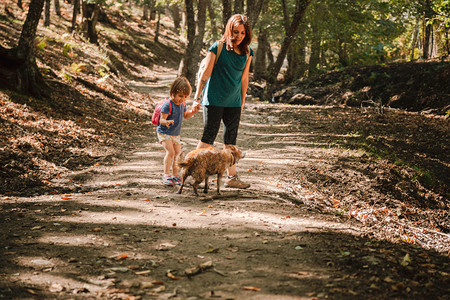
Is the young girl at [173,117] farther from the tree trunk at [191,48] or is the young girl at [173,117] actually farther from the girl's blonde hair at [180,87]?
the tree trunk at [191,48]

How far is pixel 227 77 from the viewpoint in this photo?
16.8 feet

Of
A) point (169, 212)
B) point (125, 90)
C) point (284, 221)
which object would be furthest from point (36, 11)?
point (284, 221)

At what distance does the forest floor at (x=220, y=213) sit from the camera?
2869mm

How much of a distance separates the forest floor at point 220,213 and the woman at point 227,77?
44.8 inches

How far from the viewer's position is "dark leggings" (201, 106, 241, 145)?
5238mm

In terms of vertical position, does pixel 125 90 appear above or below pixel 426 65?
below

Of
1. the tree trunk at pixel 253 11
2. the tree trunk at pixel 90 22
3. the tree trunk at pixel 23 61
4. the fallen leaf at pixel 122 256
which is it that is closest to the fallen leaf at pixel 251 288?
the fallen leaf at pixel 122 256

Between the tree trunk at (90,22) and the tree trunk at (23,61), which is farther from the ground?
the tree trunk at (90,22)

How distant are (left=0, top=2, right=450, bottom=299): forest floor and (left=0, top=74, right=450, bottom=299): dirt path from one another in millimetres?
17

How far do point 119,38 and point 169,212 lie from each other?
2726cm

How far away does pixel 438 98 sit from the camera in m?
13.9

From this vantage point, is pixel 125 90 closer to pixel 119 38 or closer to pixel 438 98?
pixel 438 98

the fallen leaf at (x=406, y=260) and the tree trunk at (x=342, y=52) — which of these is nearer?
the fallen leaf at (x=406, y=260)

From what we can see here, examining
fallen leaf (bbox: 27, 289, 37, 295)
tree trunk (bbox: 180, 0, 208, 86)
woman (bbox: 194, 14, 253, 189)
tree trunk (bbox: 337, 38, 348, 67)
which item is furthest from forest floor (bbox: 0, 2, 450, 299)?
tree trunk (bbox: 337, 38, 348, 67)
